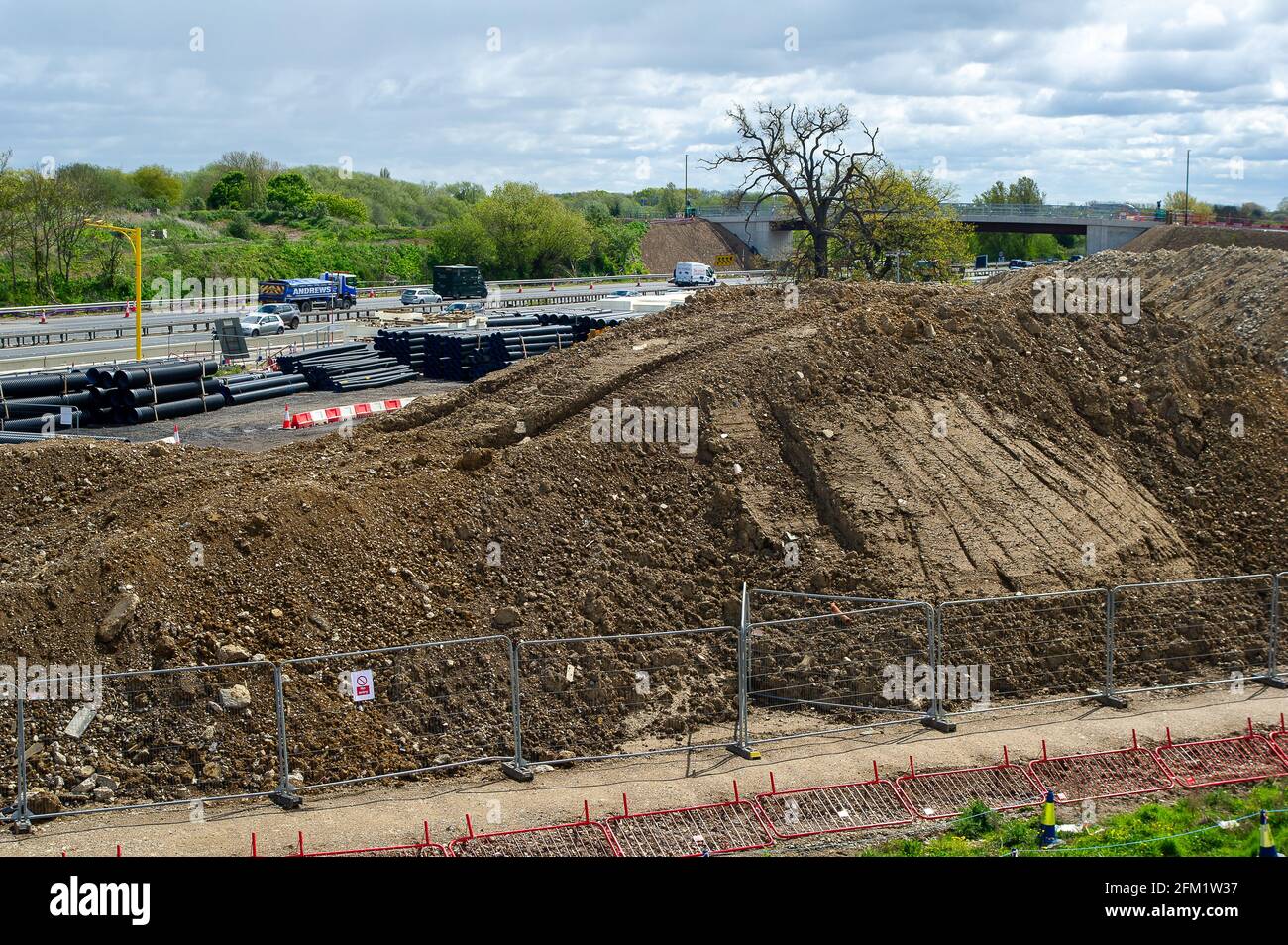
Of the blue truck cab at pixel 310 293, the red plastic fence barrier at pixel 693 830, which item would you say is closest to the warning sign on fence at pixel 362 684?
the red plastic fence barrier at pixel 693 830

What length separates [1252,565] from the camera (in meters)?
17.7

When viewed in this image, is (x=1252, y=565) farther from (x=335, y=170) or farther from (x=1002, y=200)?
(x=335, y=170)

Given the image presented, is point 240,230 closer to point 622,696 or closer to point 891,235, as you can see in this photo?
point 891,235

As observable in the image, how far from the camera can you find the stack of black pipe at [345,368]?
37.4 metres

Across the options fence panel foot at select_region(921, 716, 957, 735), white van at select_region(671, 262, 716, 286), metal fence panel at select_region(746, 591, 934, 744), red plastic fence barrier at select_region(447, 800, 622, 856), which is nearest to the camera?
red plastic fence barrier at select_region(447, 800, 622, 856)

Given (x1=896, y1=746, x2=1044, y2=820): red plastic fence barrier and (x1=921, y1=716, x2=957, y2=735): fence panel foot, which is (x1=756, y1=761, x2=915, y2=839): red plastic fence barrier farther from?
(x1=921, y1=716, x2=957, y2=735): fence panel foot

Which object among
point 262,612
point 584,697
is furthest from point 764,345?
point 262,612

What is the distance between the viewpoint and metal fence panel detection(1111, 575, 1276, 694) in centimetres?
1559

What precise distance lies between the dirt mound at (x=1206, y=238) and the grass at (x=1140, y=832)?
4608 cm

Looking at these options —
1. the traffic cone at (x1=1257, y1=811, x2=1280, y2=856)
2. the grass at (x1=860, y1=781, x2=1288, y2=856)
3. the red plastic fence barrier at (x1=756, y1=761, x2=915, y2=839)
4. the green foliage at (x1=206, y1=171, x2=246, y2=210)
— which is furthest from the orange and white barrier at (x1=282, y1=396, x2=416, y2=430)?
the green foliage at (x1=206, y1=171, x2=246, y2=210)

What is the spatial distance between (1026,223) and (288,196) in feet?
162

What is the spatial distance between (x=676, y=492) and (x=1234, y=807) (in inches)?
299

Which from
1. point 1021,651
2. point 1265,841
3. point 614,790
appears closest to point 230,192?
point 1021,651

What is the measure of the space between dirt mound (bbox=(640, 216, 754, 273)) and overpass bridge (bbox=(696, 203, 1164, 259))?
96cm
